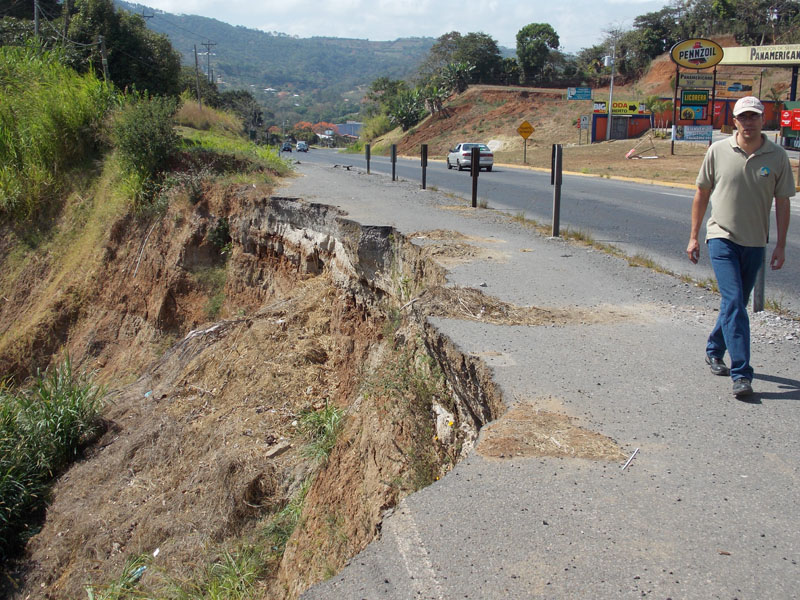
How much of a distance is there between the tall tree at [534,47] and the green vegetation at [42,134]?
2746 inches

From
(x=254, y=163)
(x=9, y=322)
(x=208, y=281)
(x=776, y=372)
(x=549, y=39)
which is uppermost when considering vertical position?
(x=549, y=39)

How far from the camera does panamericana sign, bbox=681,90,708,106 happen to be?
35250mm

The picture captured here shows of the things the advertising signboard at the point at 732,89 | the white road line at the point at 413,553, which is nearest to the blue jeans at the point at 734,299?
the white road line at the point at 413,553

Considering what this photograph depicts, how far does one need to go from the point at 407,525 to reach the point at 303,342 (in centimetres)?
528

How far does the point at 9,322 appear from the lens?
44.5 feet

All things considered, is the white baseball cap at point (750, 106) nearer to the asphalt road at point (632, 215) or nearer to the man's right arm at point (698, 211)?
the man's right arm at point (698, 211)

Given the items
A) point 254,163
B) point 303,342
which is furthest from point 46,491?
point 254,163

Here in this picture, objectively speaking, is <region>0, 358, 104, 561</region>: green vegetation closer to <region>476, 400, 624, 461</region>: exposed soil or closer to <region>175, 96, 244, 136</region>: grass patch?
<region>476, 400, 624, 461</region>: exposed soil

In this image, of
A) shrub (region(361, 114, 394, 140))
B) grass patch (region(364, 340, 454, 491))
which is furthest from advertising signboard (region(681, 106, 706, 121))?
shrub (region(361, 114, 394, 140))

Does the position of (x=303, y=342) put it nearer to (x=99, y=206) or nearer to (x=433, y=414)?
(x=433, y=414)

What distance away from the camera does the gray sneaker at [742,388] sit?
4125 millimetres

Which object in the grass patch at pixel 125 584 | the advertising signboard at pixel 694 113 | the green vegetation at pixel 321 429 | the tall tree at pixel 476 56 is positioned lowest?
the grass patch at pixel 125 584

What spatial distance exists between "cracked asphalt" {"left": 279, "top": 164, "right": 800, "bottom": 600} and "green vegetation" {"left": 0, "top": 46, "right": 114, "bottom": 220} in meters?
12.4

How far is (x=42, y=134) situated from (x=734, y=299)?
48.9 feet
